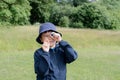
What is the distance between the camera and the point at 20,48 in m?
23.8

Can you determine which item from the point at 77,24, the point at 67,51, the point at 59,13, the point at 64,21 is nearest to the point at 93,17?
the point at 77,24

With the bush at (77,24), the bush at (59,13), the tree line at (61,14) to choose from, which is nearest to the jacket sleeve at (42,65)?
the tree line at (61,14)

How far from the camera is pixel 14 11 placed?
5312 cm

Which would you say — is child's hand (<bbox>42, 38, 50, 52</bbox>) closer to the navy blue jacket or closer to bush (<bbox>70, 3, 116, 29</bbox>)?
the navy blue jacket

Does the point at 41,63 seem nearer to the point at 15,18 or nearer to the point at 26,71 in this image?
the point at 26,71

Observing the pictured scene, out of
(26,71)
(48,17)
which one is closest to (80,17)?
(48,17)

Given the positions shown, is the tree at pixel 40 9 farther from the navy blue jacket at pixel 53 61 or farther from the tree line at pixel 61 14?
the navy blue jacket at pixel 53 61

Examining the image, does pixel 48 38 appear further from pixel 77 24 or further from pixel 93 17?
pixel 77 24

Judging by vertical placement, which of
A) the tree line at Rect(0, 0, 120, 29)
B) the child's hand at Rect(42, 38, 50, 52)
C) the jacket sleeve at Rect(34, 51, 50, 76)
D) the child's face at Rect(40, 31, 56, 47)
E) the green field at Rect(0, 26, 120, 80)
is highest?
the child's face at Rect(40, 31, 56, 47)

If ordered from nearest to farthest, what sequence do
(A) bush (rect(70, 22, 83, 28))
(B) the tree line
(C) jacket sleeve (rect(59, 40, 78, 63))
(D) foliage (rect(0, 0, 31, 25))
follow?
(C) jacket sleeve (rect(59, 40, 78, 63)) → (D) foliage (rect(0, 0, 31, 25)) → (B) the tree line → (A) bush (rect(70, 22, 83, 28))

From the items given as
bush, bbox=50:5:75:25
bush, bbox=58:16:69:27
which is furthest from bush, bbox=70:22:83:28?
bush, bbox=50:5:75:25

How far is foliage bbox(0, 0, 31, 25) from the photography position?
167 feet

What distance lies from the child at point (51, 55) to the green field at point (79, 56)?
7.40 meters

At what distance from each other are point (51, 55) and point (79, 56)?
50.5 feet
